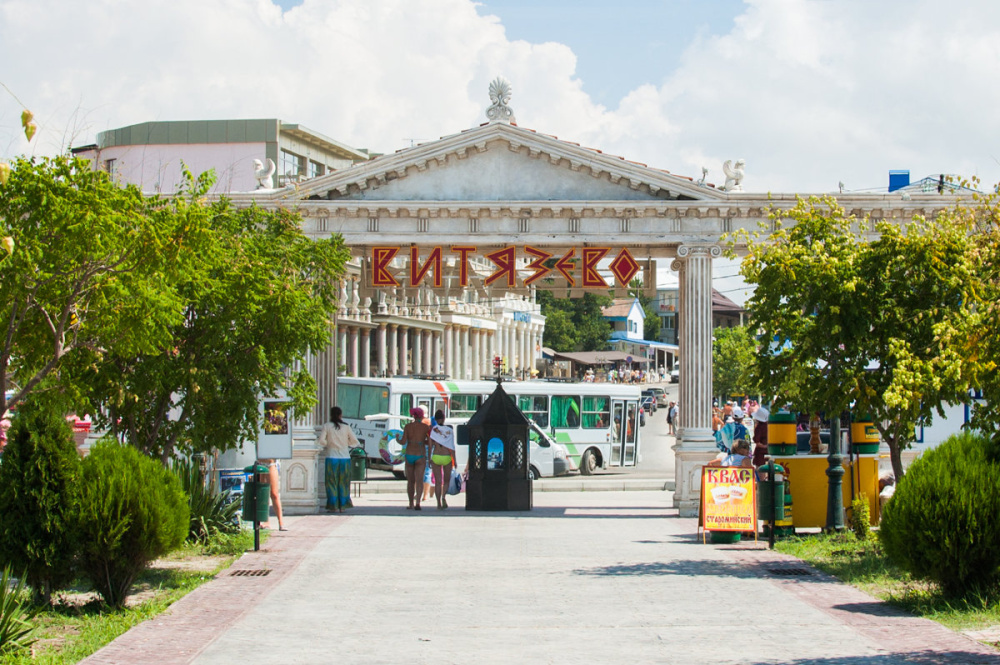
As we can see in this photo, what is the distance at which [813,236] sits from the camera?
1521cm

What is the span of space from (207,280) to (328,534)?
19.5 ft

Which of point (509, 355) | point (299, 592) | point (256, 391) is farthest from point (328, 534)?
point (509, 355)

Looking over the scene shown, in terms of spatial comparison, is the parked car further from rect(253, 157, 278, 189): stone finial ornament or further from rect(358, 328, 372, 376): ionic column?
rect(253, 157, 278, 189): stone finial ornament

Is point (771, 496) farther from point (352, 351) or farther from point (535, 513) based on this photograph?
point (352, 351)

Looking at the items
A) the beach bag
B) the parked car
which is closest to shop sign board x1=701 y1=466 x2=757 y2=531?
the beach bag

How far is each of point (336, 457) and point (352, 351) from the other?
45.0 m

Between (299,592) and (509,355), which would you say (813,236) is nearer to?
(299,592)

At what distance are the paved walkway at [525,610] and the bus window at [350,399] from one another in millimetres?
17702

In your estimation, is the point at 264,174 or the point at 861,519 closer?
the point at 861,519

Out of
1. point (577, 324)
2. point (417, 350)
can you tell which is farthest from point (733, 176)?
point (577, 324)

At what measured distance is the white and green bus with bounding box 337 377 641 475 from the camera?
34125mm

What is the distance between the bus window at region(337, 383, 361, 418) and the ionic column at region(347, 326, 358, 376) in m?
29.0

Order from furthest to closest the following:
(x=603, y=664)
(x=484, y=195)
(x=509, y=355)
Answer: (x=509, y=355)
(x=484, y=195)
(x=603, y=664)

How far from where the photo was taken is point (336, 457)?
21.9 m
